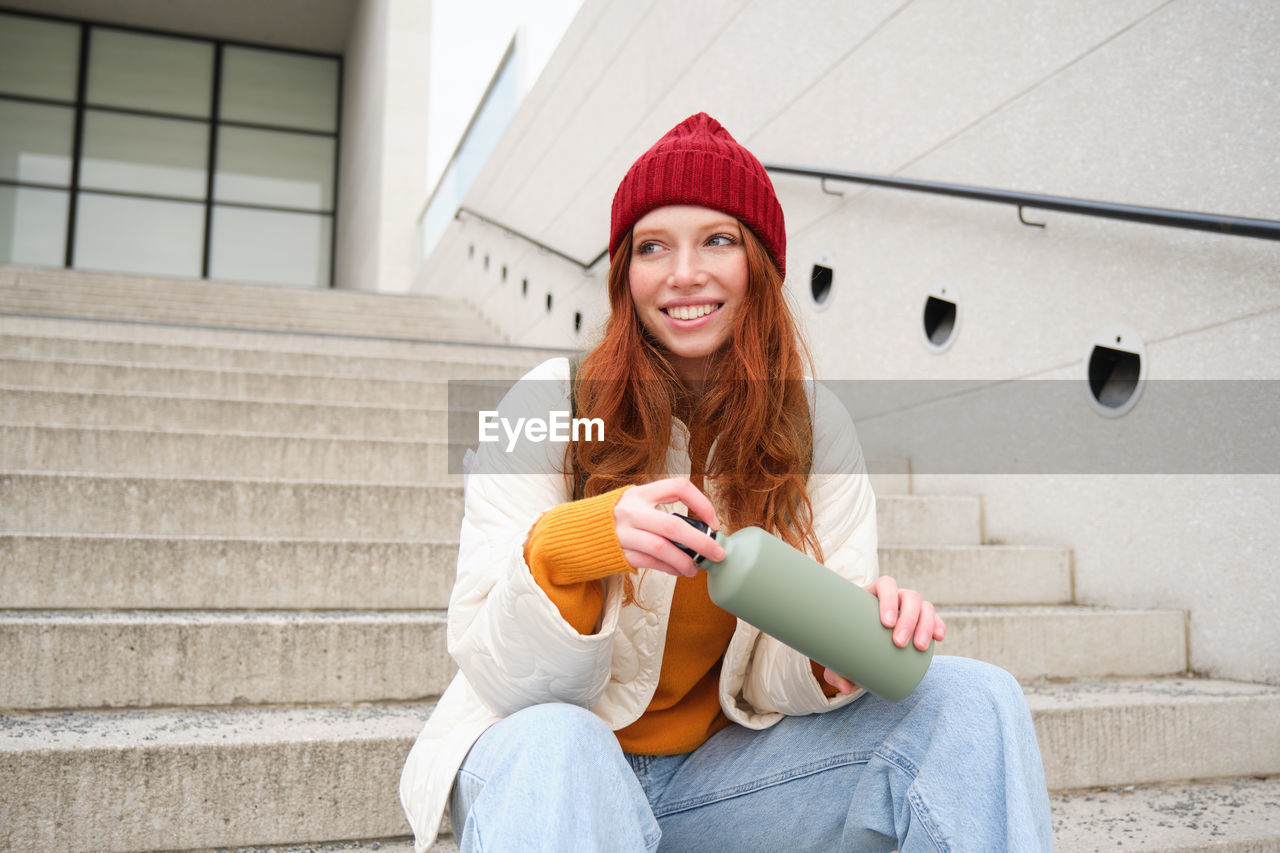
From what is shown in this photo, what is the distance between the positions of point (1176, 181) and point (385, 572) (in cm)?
188

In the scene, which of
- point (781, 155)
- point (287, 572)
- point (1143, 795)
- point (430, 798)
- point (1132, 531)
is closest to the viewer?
point (430, 798)

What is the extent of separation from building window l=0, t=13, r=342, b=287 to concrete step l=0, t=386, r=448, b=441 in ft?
28.0

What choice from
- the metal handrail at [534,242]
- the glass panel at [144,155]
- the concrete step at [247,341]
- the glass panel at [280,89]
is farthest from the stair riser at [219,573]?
the glass panel at [280,89]

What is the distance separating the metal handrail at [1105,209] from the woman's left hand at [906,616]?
1.18 meters

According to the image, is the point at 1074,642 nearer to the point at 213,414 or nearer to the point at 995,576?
the point at 995,576

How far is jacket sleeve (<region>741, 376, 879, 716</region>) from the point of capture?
43.9 inches

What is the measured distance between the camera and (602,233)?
4.97m

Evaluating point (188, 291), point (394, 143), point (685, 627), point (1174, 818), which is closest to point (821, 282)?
point (1174, 818)

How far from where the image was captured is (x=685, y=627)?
118 centimetres

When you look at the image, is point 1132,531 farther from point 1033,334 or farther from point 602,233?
point 602,233

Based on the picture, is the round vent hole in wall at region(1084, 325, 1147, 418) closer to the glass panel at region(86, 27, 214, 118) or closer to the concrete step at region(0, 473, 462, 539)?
the concrete step at region(0, 473, 462, 539)

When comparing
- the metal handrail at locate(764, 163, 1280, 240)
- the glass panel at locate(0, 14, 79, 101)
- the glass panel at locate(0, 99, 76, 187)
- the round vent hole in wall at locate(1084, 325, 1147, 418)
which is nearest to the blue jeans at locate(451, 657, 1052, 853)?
the metal handrail at locate(764, 163, 1280, 240)

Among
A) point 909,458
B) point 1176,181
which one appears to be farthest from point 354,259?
point 1176,181

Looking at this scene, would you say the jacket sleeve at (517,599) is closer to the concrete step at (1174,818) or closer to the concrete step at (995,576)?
the concrete step at (1174,818)
